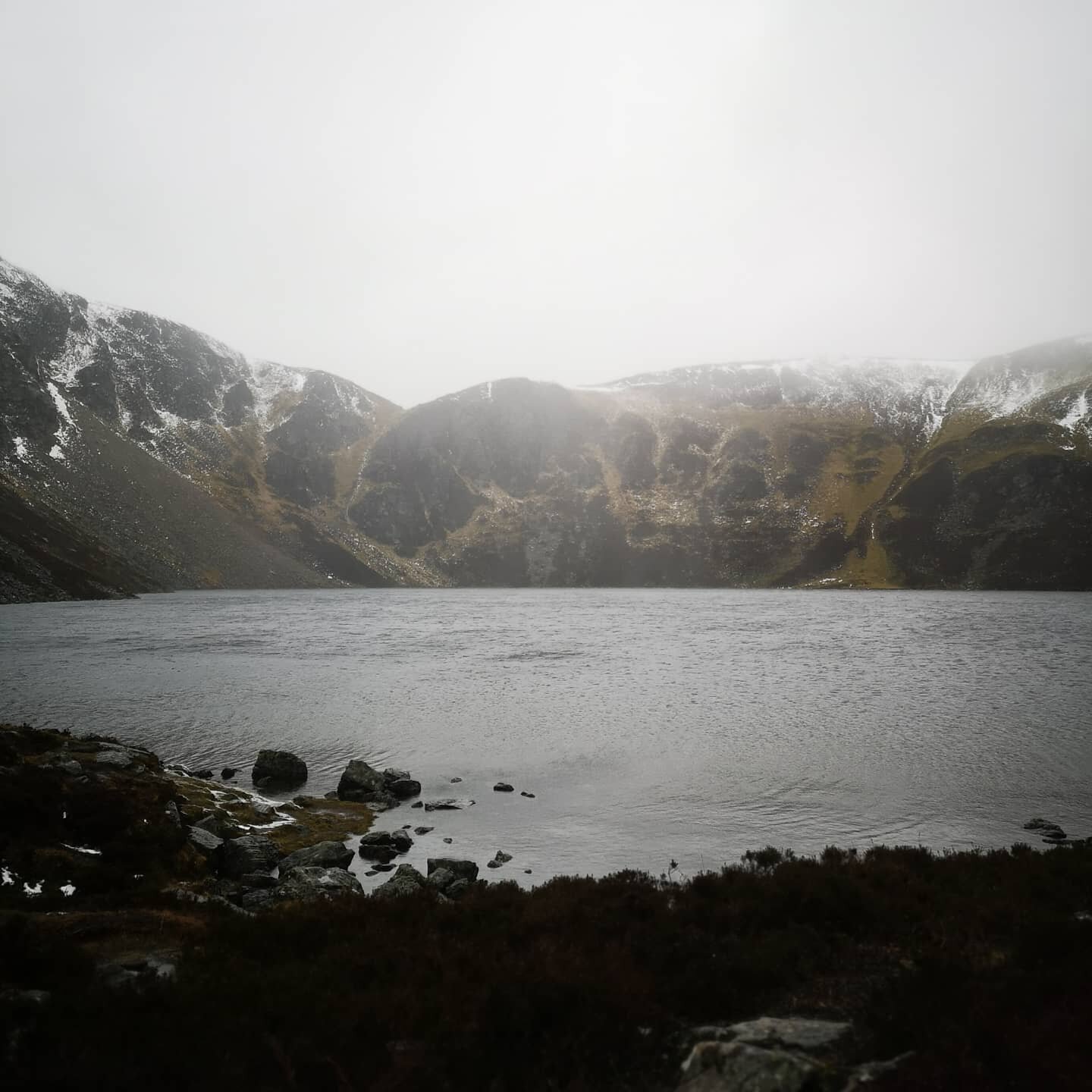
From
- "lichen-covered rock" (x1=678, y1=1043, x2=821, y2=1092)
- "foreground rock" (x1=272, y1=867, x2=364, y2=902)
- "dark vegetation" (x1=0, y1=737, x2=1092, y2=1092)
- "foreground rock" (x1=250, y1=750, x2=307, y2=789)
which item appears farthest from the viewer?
"foreground rock" (x1=250, y1=750, x2=307, y2=789)

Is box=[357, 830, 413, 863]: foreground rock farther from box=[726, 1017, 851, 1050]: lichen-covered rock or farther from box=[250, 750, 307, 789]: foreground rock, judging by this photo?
box=[726, 1017, 851, 1050]: lichen-covered rock

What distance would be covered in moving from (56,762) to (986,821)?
109 feet

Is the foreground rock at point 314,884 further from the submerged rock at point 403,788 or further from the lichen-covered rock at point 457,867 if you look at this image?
the submerged rock at point 403,788

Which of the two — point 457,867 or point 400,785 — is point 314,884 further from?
point 400,785

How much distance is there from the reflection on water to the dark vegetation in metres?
7.67

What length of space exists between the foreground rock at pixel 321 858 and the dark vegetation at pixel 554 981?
20.6ft

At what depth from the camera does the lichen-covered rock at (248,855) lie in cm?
2166

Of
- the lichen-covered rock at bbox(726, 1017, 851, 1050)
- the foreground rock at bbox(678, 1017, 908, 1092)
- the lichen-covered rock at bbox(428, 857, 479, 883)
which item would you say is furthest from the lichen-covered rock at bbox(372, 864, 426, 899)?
A: the foreground rock at bbox(678, 1017, 908, 1092)

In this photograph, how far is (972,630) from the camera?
312ft

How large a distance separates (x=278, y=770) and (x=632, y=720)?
71.7 feet

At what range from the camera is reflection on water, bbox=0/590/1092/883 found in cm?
2602

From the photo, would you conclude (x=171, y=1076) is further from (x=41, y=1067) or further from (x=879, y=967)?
(x=879, y=967)

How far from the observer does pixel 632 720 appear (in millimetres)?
45219

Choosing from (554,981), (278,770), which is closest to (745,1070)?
(554,981)
